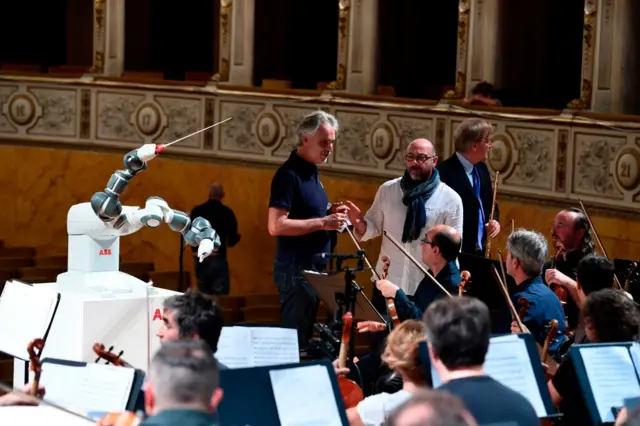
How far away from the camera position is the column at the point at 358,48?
42.3 ft

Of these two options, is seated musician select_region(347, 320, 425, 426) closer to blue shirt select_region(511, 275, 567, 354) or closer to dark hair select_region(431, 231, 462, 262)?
blue shirt select_region(511, 275, 567, 354)

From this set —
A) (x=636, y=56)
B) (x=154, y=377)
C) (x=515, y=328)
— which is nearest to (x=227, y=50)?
(x=636, y=56)

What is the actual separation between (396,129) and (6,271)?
3750 millimetres

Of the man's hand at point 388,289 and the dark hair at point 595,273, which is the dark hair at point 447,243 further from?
the dark hair at point 595,273

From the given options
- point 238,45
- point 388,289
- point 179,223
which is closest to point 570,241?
point 388,289

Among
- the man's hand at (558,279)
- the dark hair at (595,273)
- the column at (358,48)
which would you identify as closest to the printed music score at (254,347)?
the dark hair at (595,273)

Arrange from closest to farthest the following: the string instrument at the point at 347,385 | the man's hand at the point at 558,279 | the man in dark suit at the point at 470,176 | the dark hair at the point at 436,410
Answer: the dark hair at the point at 436,410
the string instrument at the point at 347,385
the man's hand at the point at 558,279
the man in dark suit at the point at 470,176

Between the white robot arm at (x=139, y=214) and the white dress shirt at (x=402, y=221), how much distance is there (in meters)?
1.31

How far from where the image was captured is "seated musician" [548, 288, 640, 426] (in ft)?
16.7

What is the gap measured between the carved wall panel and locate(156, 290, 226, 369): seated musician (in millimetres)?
5944

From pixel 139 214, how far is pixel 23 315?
70 centimetres

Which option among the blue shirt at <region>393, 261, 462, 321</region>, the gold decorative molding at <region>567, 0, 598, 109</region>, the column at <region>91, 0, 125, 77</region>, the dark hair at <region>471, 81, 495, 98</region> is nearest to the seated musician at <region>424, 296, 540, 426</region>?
the blue shirt at <region>393, 261, 462, 321</region>

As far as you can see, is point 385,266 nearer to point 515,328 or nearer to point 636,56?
point 515,328

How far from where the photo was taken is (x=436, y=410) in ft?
9.39
